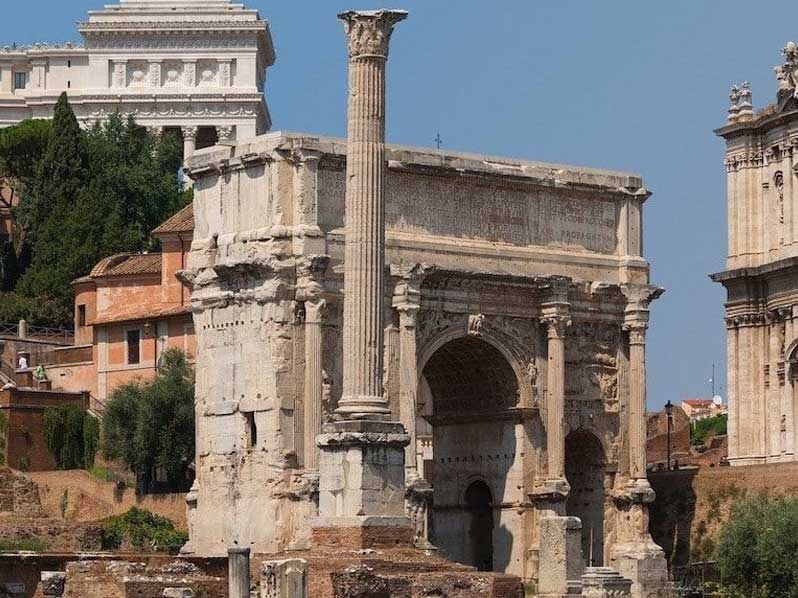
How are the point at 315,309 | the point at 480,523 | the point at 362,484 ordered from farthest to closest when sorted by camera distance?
the point at 480,523
the point at 315,309
the point at 362,484

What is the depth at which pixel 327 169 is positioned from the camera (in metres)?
58.7

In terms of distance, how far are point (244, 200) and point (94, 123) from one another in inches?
2024

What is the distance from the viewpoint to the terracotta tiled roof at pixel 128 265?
263 ft

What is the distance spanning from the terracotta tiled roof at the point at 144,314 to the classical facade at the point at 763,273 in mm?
14646

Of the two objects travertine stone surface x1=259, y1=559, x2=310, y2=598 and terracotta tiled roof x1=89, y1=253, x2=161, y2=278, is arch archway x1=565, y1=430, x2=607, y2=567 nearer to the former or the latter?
terracotta tiled roof x1=89, y1=253, x2=161, y2=278

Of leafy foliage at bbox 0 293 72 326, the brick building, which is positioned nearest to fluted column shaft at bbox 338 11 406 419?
the brick building

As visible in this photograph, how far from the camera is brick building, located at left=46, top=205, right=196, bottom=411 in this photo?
7700cm

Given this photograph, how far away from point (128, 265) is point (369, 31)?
125 feet

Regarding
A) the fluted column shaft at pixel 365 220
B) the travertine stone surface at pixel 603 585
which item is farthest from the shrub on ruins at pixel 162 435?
the travertine stone surface at pixel 603 585

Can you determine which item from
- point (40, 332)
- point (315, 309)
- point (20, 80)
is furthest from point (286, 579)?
point (20, 80)

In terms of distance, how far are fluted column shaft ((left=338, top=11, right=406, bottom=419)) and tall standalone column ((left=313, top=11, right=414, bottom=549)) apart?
0.02 meters

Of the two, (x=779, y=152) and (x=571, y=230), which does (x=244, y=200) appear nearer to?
(x=571, y=230)

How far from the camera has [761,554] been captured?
178 feet

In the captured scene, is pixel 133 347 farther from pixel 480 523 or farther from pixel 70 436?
pixel 480 523
